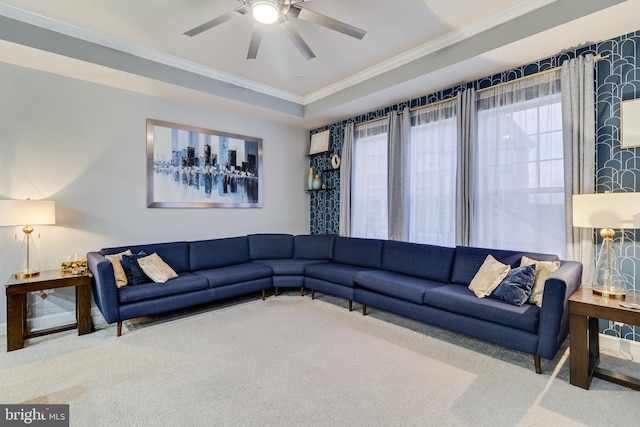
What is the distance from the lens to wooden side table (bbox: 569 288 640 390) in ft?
6.94

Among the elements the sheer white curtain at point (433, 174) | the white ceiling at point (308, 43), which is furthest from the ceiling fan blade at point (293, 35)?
the sheer white curtain at point (433, 174)

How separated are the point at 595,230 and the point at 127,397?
13.3 feet

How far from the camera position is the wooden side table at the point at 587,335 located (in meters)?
2.12

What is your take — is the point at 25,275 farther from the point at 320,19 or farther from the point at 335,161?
the point at 335,161

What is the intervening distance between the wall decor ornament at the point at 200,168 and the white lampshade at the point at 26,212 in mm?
1110

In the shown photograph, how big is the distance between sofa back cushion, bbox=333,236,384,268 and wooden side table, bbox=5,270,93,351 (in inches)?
123

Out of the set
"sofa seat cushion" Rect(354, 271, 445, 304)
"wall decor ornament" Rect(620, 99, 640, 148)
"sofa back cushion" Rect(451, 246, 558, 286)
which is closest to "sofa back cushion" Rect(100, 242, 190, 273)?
"sofa seat cushion" Rect(354, 271, 445, 304)

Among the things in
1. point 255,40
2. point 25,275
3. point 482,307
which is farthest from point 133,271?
point 482,307

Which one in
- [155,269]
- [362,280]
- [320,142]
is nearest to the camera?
[155,269]

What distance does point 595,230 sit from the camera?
2.80 metres

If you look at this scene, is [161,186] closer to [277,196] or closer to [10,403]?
[277,196]

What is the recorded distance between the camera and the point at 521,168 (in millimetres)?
3254

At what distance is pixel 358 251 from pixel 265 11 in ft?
10.4

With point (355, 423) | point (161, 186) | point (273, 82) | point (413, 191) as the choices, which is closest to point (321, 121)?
point (273, 82)
